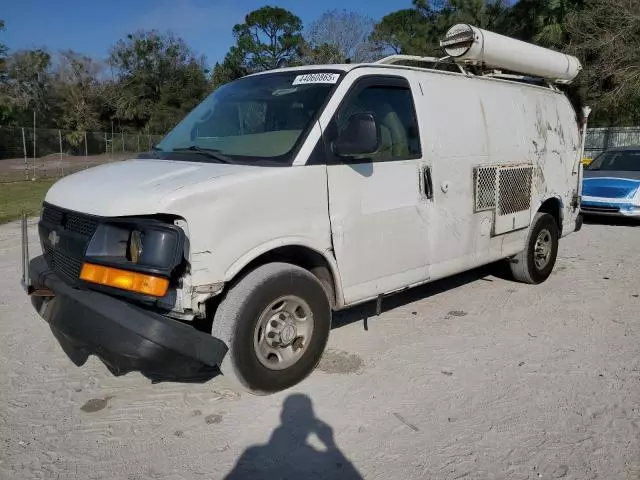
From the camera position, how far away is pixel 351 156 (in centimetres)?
369

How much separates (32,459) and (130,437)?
1.65 ft

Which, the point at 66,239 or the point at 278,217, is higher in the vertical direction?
the point at 278,217

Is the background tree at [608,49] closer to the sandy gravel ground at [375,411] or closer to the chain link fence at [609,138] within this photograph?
the chain link fence at [609,138]

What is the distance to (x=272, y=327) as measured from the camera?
11.4 ft

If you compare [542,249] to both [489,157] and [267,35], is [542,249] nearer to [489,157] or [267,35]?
[489,157]

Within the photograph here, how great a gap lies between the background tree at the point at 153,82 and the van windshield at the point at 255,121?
42978mm

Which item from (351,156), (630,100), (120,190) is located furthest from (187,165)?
(630,100)

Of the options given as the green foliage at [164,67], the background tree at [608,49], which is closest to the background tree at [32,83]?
the green foliage at [164,67]

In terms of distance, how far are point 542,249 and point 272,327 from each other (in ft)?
12.9

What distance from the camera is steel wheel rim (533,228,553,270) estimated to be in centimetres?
604

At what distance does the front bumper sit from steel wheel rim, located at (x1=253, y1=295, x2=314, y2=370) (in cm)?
37

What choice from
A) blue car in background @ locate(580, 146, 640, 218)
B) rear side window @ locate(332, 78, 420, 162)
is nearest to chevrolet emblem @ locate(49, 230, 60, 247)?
rear side window @ locate(332, 78, 420, 162)

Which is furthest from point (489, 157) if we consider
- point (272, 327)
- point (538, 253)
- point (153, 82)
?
point (153, 82)

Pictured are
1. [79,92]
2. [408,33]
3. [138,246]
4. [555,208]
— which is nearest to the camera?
[138,246]
